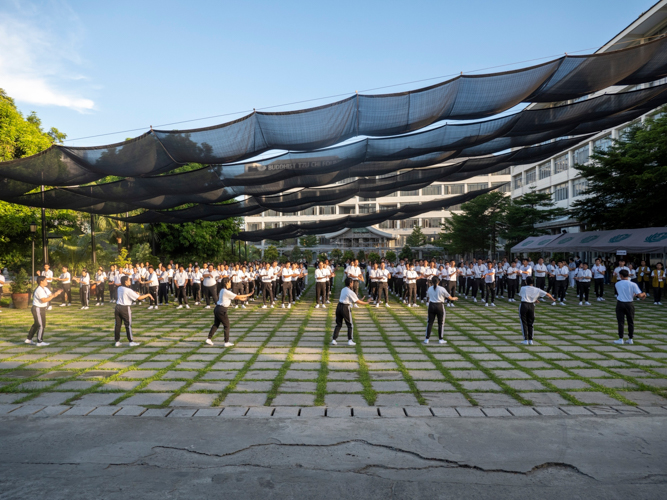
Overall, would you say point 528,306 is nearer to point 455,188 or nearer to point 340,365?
point 340,365

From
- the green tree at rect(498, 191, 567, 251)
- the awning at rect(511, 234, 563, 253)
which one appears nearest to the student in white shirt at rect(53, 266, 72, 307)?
the awning at rect(511, 234, 563, 253)

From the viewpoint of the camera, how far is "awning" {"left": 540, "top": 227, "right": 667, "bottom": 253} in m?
16.5

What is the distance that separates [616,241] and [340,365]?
16.3m

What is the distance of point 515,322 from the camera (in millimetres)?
11961

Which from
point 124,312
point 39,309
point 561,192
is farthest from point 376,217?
point 561,192

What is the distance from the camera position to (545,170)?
138ft

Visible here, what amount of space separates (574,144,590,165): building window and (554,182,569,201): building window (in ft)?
9.06

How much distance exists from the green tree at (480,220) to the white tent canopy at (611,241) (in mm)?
10201

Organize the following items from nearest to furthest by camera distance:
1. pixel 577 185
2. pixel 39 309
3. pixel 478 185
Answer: pixel 39 309, pixel 577 185, pixel 478 185

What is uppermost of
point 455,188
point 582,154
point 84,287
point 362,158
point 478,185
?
point 478,185

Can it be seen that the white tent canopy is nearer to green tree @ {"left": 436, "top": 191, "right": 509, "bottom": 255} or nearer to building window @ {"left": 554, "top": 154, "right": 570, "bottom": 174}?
green tree @ {"left": 436, "top": 191, "right": 509, "bottom": 255}

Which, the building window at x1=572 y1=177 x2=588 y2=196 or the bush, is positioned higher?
the building window at x1=572 y1=177 x2=588 y2=196

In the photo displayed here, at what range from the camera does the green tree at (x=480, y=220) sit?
3566 centimetres

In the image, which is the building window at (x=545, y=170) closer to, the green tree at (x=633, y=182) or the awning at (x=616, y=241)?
the awning at (x=616, y=241)
